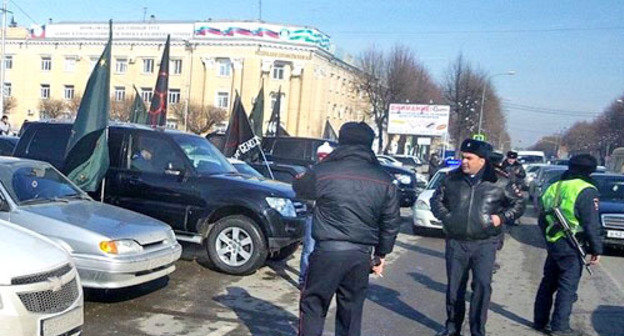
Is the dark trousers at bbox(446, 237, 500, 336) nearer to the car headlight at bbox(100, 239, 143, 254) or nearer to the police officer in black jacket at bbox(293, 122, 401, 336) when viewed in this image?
the police officer in black jacket at bbox(293, 122, 401, 336)

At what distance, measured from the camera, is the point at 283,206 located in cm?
812

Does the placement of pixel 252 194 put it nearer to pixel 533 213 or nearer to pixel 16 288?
pixel 16 288

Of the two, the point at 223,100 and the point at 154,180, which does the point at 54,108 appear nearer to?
the point at 223,100

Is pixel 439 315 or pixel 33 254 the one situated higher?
pixel 33 254

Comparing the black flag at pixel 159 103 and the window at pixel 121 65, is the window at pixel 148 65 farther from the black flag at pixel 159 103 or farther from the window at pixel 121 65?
the black flag at pixel 159 103

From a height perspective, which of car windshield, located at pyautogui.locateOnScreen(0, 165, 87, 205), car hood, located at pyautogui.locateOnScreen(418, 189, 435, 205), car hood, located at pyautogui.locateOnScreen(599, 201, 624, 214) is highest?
car windshield, located at pyautogui.locateOnScreen(0, 165, 87, 205)

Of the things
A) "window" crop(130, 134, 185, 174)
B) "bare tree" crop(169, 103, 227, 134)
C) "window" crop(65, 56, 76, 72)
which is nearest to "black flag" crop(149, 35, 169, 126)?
"window" crop(130, 134, 185, 174)

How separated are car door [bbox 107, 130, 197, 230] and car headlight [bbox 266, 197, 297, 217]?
1.07m

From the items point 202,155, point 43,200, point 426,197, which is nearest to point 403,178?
point 426,197

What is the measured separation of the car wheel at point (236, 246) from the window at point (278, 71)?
182 ft

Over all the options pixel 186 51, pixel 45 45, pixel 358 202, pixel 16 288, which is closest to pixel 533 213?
pixel 358 202

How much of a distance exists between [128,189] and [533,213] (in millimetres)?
15883

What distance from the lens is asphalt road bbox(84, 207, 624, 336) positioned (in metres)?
5.97

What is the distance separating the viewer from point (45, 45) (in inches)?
2640
